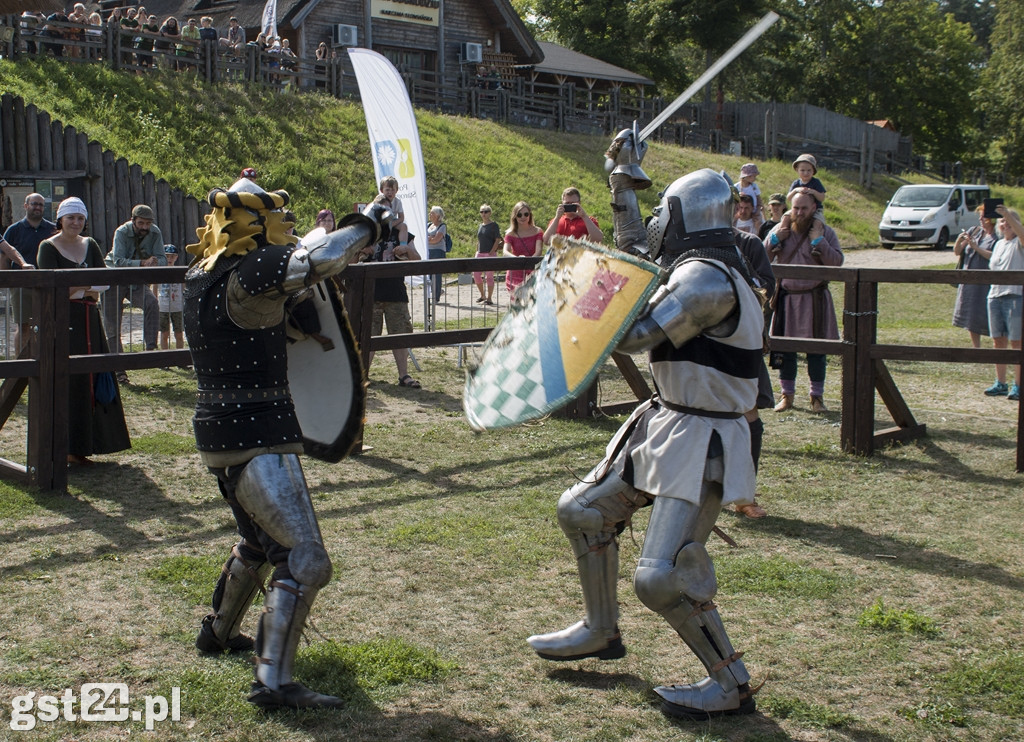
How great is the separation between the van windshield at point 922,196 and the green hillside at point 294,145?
178cm

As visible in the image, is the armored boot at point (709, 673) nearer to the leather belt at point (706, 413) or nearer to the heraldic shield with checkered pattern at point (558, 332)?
the leather belt at point (706, 413)

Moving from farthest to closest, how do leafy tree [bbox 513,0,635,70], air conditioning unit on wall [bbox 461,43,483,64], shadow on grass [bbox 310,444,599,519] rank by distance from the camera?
leafy tree [bbox 513,0,635,70]
air conditioning unit on wall [bbox 461,43,483,64]
shadow on grass [bbox 310,444,599,519]

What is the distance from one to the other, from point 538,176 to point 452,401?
687 inches

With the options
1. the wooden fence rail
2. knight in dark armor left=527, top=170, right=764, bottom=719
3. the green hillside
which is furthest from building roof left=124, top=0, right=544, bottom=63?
knight in dark armor left=527, top=170, right=764, bottom=719

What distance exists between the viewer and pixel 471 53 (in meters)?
33.2

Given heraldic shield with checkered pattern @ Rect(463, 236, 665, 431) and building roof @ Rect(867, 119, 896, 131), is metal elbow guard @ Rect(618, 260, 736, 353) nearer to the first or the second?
heraldic shield with checkered pattern @ Rect(463, 236, 665, 431)

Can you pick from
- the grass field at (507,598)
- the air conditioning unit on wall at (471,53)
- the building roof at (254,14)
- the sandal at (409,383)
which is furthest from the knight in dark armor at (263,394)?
the air conditioning unit on wall at (471,53)

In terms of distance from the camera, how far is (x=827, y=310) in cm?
829

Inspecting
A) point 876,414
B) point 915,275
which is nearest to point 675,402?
point 915,275

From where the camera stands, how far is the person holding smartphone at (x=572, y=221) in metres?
9.50

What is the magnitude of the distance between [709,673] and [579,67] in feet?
122

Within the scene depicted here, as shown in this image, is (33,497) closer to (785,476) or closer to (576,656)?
(576,656)

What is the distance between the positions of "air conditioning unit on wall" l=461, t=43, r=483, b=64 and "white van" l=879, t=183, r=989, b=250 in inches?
524

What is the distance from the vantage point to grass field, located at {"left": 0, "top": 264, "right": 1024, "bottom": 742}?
144 inches
